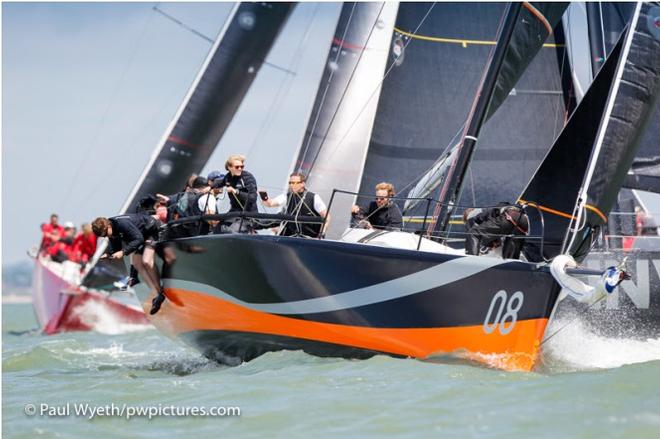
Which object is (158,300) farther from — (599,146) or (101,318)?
(101,318)

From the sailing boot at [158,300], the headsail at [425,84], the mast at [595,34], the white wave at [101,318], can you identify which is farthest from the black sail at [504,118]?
the white wave at [101,318]

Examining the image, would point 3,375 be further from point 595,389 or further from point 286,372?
point 595,389

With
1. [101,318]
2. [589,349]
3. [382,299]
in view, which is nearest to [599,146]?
[589,349]

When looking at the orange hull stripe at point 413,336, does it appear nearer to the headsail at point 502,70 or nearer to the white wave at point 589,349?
the white wave at point 589,349

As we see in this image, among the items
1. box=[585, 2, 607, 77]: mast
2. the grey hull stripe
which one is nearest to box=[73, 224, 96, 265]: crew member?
box=[585, 2, 607, 77]: mast

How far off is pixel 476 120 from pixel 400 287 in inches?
69.1

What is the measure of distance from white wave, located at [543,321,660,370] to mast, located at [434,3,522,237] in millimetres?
1203

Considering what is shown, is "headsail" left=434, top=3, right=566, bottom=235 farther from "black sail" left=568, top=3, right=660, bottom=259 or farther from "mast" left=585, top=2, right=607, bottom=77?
"mast" left=585, top=2, right=607, bottom=77

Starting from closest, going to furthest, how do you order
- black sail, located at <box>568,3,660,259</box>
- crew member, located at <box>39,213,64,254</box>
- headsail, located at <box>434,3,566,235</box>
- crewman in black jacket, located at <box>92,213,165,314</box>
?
black sail, located at <box>568,3,660,259</box>, headsail, located at <box>434,3,566,235</box>, crewman in black jacket, located at <box>92,213,165,314</box>, crew member, located at <box>39,213,64,254</box>

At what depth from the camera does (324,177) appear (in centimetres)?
1057

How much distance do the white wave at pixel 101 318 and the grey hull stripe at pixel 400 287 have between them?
10.3 m

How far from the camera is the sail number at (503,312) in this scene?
6738 mm

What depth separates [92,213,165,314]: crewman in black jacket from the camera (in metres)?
8.03

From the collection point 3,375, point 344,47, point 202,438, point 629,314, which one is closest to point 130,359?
point 3,375
